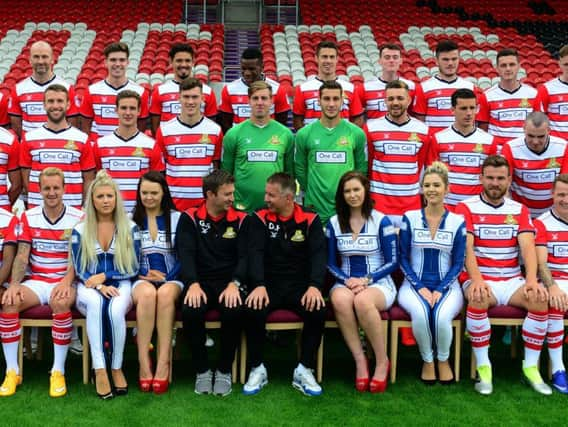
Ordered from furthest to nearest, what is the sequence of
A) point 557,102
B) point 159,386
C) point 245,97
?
point 245,97
point 557,102
point 159,386

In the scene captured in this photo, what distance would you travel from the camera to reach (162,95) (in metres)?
5.46

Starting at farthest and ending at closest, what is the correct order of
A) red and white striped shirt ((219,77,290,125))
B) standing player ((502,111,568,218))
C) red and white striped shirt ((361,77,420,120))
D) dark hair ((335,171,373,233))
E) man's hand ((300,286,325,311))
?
1. red and white striped shirt ((361,77,420,120))
2. red and white striped shirt ((219,77,290,125))
3. standing player ((502,111,568,218))
4. dark hair ((335,171,373,233))
5. man's hand ((300,286,325,311))

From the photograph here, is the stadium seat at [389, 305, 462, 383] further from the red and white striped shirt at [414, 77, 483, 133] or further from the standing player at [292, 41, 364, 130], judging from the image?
the standing player at [292, 41, 364, 130]

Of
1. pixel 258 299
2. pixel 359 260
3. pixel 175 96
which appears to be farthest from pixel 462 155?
pixel 175 96

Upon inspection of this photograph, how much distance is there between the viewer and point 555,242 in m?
4.39

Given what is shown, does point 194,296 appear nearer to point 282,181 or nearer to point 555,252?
point 282,181

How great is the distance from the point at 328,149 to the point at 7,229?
7.26 ft

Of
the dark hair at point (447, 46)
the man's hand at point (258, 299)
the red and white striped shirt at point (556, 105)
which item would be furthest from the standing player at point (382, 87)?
the man's hand at point (258, 299)

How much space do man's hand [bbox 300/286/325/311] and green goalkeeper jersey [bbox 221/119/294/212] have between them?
3.22 feet

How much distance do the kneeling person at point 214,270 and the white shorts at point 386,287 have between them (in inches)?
25.2

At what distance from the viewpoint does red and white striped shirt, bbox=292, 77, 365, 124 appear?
5.53 m

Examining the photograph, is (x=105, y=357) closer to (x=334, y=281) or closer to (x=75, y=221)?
(x=75, y=221)

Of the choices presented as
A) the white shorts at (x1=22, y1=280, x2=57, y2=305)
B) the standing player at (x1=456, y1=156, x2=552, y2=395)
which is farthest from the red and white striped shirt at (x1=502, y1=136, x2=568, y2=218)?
the white shorts at (x1=22, y1=280, x2=57, y2=305)

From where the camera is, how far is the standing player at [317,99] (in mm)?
5535
